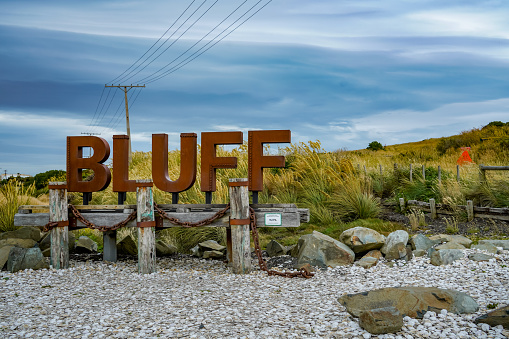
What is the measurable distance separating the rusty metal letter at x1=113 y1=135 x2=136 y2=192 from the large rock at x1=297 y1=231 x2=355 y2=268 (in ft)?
12.0

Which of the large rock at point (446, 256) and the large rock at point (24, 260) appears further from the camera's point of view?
the large rock at point (24, 260)

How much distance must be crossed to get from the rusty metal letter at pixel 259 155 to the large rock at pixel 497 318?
426cm

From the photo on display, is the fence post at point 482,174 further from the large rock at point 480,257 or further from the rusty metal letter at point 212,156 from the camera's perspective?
the rusty metal letter at point 212,156

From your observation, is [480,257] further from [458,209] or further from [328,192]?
[458,209]

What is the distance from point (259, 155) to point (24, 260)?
15.8ft

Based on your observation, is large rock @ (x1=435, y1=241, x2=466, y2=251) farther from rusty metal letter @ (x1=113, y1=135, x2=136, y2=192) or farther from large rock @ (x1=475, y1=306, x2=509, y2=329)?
rusty metal letter @ (x1=113, y1=135, x2=136, y2=192)

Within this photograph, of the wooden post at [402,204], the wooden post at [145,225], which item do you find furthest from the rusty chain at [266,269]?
the wooden post at [402,204]

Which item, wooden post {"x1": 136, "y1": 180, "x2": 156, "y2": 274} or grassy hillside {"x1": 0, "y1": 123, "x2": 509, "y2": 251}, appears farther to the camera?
grassy hillside {"x1": 0, "y1": 123, "x2": 509, "y2": 251}

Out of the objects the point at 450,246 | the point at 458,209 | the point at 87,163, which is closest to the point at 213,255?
the point at 87,163

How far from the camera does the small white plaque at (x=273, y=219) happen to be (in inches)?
321

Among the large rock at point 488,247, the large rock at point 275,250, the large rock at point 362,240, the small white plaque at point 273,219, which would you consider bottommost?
the large rock at point 275,250

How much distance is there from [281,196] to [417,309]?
7880 mm

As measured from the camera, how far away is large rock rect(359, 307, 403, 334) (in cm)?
473

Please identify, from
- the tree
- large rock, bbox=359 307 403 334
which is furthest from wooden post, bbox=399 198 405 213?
the tree
